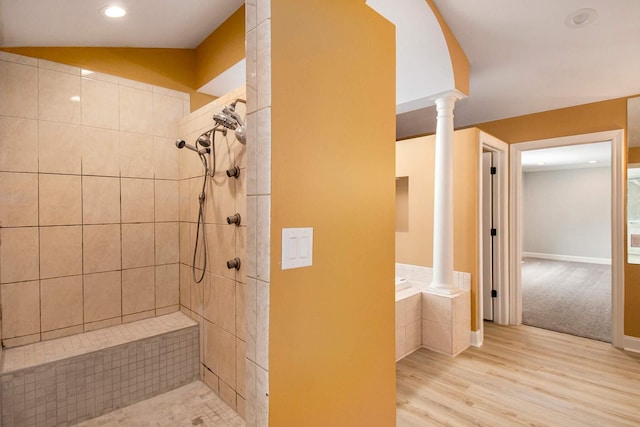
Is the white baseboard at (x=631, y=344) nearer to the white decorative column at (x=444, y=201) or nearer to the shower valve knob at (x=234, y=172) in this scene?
the white decorative column at (x=444, y=201)

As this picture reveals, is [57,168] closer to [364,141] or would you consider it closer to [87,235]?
[87,235]

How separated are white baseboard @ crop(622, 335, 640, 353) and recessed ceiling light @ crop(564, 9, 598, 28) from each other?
2.72m

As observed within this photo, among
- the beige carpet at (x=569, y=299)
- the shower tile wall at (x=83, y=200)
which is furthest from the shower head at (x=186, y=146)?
the beige carpet at (x=569, y=299)

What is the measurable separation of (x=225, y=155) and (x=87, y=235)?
118 centimetres

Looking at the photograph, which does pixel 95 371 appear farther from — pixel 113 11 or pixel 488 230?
pixel 488 230

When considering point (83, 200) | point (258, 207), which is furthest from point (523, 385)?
point (83, 200)

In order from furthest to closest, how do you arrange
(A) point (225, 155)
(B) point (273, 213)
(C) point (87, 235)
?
1. (C) point (87, 235)
2. (A) point (225, 155)
3. (B) point (273, 213)

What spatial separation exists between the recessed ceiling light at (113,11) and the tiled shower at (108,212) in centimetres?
55

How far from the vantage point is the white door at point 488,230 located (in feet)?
12.0

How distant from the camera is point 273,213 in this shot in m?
1.04

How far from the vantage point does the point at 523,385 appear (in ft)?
7.73

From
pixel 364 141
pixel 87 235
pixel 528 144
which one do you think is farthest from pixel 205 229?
pixel 528 144

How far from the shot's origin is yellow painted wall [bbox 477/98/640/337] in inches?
116

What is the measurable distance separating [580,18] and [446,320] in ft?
7.99
